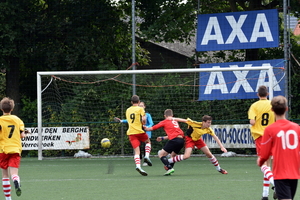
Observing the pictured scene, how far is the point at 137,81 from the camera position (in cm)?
1784

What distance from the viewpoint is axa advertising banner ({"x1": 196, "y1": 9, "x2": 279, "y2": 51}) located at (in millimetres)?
16875

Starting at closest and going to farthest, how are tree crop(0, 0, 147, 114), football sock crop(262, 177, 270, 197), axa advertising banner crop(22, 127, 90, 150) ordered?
football sock crop(262, 177, 270, 197) → axa advertising banner crop(22, 127, 90, 150) → tree crop(0, 0, 147, 114)

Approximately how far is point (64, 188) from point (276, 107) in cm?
547

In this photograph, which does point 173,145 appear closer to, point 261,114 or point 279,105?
point 261,114

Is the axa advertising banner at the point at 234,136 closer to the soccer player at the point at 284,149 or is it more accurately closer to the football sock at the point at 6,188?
the football sock at the point at 6,188

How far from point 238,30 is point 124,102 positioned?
415 cm

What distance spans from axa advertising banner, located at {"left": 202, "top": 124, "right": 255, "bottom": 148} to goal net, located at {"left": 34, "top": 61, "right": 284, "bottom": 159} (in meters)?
0.03

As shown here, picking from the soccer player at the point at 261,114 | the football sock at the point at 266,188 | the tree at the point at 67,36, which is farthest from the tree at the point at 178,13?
the football sock at the point at 266,188

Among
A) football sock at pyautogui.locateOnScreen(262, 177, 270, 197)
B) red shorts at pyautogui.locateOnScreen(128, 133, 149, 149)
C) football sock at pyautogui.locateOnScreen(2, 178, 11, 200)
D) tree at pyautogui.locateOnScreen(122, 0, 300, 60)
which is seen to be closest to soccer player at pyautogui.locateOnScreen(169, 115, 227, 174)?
red shorts at pyautogui.locateOnScreen(128, 133, 149, 149)

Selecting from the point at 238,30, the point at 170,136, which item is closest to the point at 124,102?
the point at 238,30

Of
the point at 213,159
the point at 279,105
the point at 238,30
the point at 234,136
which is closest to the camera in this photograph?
the point at 279,105

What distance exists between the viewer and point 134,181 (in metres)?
10.6

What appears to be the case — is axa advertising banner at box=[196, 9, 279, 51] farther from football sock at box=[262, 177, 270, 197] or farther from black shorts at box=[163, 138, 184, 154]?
football sock at box=[262, 177, 270, 197]

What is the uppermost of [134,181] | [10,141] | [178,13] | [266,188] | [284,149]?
[178,13]
